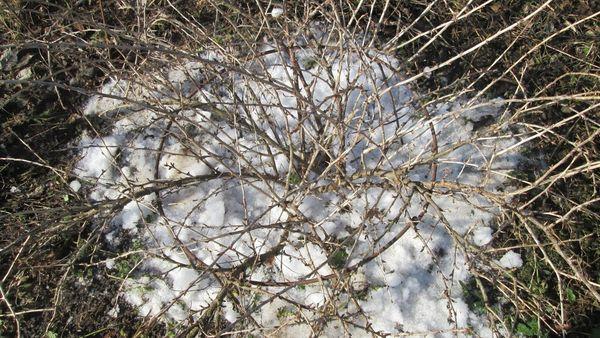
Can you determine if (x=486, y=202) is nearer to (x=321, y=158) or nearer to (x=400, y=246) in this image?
(x=400, y=246)

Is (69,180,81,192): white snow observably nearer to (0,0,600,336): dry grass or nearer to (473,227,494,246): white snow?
(0,0,600,336): dry grass

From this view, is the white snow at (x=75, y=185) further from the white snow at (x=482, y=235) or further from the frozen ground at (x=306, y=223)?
the white snow at (x=482, y=235)

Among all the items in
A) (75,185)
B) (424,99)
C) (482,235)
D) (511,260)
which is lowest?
(511,260)

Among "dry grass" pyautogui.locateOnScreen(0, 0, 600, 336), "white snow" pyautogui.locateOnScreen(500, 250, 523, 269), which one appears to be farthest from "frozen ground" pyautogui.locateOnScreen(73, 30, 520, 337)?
"dry grass" pyautogui.locateOnScreen(0, 0, 600, 336)

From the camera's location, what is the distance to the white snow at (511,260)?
2768 mm

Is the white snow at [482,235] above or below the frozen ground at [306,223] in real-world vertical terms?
below

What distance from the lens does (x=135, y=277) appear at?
2871mm

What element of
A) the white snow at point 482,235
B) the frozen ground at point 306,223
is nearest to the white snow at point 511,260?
the frozen ground at point 306,223

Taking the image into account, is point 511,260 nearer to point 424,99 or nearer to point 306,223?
point 424,99

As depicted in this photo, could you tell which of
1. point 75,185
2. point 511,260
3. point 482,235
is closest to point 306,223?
point 482,235

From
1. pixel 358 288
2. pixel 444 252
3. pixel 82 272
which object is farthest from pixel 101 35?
pixel 444 252

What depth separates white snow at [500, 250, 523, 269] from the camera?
2.77 metres

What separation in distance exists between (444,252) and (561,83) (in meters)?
1.25

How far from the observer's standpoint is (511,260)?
2777 millimetres
